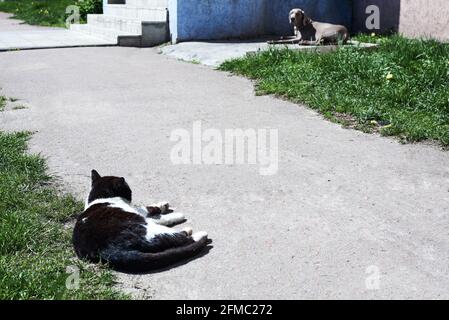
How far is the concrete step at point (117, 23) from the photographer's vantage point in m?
13.0

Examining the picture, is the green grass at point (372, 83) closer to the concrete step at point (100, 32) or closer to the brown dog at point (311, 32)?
the brown dog at point (311, 32)

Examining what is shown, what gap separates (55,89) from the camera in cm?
877

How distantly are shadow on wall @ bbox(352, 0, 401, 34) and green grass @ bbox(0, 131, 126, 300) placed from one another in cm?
915

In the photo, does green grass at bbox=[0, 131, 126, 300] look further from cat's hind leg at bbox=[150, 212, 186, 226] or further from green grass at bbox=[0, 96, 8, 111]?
green grass at bbox=[0, 96, 8, 111]

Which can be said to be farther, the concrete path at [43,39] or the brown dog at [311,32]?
the concrete path at [43,39]


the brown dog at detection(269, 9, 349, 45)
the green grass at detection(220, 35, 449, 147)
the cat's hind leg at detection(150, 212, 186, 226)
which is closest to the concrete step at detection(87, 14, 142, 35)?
the brown dog at detection(269, 9, 349, 45)

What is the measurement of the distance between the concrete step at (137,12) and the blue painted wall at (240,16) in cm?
47

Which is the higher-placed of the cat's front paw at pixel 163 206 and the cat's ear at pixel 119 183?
the cat's ear at pixel 119 183

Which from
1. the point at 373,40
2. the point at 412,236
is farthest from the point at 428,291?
the point at 373,40

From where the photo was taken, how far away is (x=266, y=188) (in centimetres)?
495

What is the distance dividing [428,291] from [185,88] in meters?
5.86

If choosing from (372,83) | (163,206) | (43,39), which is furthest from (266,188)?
(43,39)

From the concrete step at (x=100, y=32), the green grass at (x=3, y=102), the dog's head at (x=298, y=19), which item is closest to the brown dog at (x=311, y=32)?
the dog's head at (x=298, y=19)

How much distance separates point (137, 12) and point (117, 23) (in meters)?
0.69
